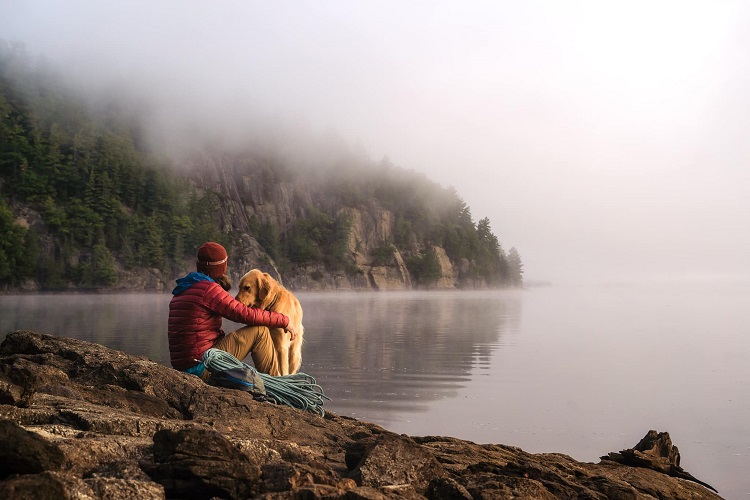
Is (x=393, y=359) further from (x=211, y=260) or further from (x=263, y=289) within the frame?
(x=211, y=260)

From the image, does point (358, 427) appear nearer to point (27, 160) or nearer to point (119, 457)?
point (119, 457)

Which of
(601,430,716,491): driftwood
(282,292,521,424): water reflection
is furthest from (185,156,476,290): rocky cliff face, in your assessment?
(601,430,716,491): driftwood

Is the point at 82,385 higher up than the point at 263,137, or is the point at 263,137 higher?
the point at 263,137

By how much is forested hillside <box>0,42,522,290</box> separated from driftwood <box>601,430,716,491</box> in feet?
236

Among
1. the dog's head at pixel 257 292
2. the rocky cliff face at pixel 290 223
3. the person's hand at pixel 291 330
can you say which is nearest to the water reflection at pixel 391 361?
the person's hand at pixel 291 330

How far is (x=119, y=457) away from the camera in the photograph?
453 cm

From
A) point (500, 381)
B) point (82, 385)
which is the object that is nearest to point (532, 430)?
point (500, 381)

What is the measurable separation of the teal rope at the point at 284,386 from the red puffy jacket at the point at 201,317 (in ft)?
0.97

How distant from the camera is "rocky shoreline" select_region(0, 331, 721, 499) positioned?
4.02 metres

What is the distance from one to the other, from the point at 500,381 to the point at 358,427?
9.22m

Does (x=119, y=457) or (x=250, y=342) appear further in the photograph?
(x=250, y=342)

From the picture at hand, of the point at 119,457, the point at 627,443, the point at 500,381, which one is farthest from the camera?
the point at 500,381

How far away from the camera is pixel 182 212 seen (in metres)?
101

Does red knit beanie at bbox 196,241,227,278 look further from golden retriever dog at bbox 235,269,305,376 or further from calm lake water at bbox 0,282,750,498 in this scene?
calm lake water at bbox 0,282,750,498
